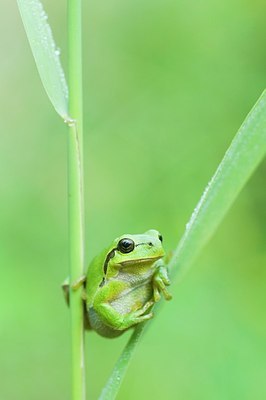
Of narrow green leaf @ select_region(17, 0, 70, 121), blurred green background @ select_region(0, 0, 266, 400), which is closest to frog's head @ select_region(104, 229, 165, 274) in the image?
narrow green leaf @ select_region(17, 0, 70, 121)

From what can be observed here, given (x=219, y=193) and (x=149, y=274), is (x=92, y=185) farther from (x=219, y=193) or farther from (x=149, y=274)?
(x=219, y=193)

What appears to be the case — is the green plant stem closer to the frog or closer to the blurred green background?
the frog

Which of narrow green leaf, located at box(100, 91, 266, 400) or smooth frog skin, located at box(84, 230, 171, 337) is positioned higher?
narrow green leaf, located at box(100, 91, 266, 400)

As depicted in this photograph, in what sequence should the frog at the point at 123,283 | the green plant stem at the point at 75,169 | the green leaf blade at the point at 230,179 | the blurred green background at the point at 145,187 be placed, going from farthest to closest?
1. the blurred green background at the point at 145,187
2. the frog at the point at 123,283
3. the green plant stem at the point at 75,169
4. the green leaf blade at the point at 230,179

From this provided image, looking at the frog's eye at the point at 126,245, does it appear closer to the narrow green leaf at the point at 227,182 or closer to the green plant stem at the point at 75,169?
the green plant stem at the point at 75,169

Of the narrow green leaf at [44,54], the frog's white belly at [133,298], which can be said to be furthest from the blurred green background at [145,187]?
the narrow green leaf at [44,54]

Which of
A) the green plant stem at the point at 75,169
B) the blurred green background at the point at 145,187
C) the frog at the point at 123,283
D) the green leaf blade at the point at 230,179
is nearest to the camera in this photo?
the green leaf blade at the point at 230,179

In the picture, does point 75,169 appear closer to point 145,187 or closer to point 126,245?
point 126,245
